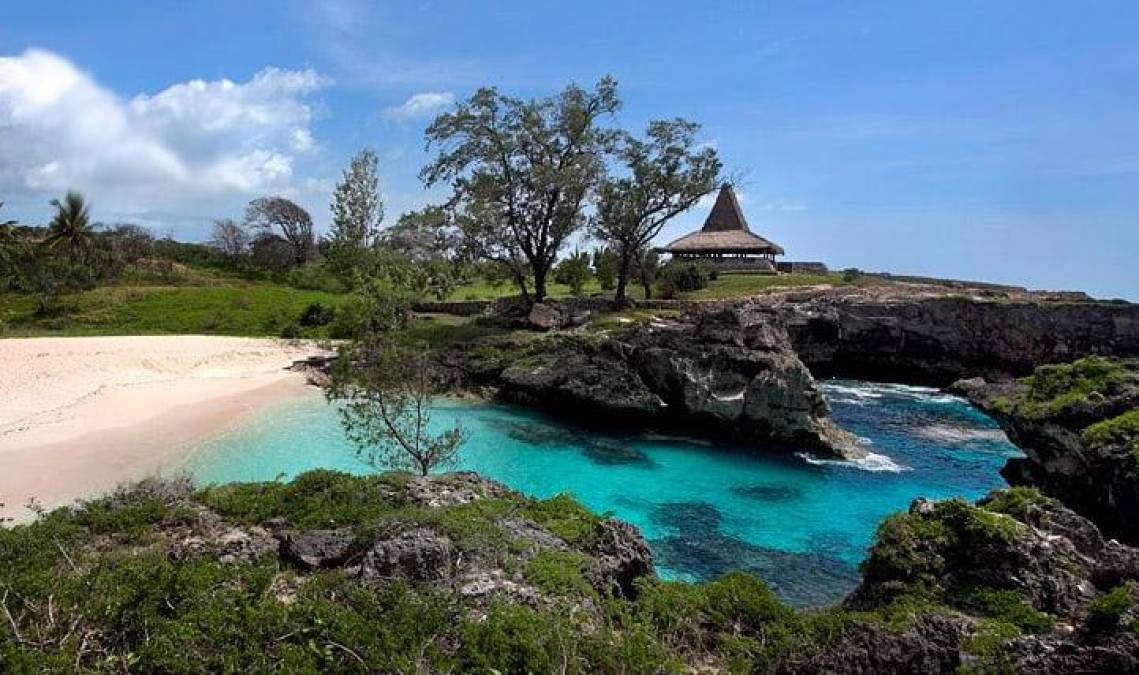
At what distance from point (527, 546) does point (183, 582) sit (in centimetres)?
478

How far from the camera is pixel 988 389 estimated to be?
37.5 meters

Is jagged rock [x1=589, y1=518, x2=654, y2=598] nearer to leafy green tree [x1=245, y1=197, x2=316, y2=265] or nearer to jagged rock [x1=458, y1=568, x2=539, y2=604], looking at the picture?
jagged rock [x1=458, y1=568, x2=539, y2=604]

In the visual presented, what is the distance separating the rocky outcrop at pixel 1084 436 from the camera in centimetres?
1627

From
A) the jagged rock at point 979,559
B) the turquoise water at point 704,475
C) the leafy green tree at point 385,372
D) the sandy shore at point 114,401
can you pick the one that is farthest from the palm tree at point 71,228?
the jagged rock at point 979,559

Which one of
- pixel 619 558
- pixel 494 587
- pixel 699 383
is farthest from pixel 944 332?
pixel 494 587

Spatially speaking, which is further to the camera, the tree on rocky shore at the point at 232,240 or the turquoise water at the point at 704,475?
the tree on rocky shore at the point at 232,240

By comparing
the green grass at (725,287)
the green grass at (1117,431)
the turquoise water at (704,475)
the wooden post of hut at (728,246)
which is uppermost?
the wooden post of hut at (728,246)

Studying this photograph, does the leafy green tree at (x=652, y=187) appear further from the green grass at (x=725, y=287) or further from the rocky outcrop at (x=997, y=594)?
the rocky outcrop at (x=997, y=594)

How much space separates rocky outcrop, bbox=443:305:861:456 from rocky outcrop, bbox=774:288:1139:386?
18896 mm

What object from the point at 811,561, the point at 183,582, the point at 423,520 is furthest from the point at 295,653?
the point at 811,561

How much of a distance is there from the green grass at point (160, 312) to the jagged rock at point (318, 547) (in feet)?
137

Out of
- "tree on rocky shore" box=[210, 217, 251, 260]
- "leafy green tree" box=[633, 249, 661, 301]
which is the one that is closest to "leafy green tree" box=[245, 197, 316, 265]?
"tree on rocky shore" box=[210, 217, 251, 260]

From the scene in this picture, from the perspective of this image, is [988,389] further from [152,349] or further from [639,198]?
[152,349]

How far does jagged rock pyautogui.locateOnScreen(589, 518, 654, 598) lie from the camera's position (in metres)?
10.6
